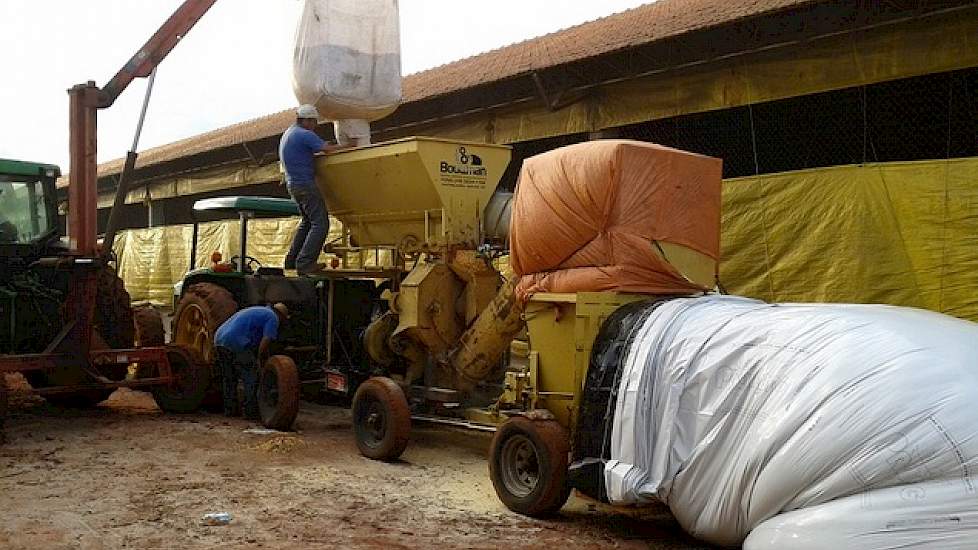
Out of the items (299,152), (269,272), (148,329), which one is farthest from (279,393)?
(148,329)

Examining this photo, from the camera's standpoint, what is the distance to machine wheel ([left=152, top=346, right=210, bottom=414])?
970 cm

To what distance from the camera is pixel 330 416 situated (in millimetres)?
9859

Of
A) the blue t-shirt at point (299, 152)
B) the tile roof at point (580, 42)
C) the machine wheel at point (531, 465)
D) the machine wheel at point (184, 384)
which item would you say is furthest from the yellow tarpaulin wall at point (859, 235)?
the machine wheel at point (184, 384)

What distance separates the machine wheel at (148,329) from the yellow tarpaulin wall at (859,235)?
21.9 ft

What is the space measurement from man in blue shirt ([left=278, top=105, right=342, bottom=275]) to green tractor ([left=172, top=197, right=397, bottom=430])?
13.8 inches

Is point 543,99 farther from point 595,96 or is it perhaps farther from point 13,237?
point 13,237

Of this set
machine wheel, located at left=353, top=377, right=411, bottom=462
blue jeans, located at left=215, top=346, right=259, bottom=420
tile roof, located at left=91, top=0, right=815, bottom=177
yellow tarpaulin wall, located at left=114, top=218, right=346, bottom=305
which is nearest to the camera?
machine wheel, located at left=353, top=377, right=411, bottom=462

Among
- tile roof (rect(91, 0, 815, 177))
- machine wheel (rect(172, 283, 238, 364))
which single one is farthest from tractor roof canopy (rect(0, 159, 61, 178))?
tile roof (rect(91, 0, 815, 177))

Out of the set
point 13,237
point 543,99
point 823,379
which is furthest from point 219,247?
point 823,379

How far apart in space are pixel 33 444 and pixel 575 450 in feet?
16.6

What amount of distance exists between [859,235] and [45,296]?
758cm

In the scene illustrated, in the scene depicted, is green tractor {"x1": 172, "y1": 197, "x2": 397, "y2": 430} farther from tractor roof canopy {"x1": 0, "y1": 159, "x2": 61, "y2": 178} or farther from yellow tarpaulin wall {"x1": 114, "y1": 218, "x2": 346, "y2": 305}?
yellow tarpaulin wall {"x1": 114, "y1": 218, "x2": 346, "y2": 305}

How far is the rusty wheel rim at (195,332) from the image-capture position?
9984mm

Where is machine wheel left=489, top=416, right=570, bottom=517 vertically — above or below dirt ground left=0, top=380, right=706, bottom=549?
above
